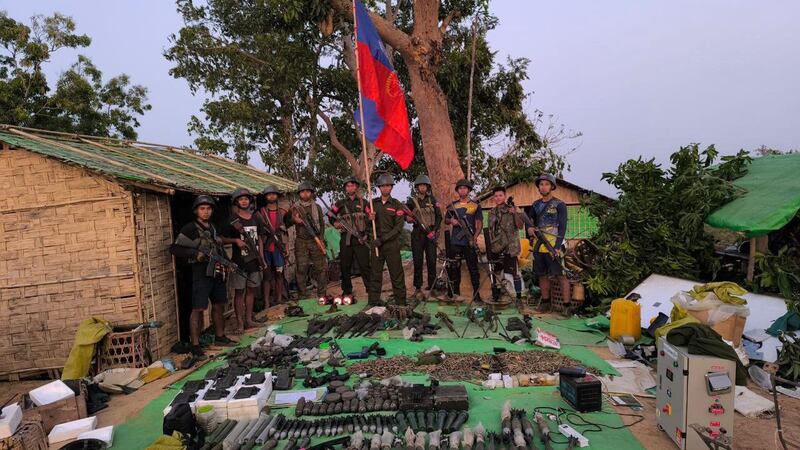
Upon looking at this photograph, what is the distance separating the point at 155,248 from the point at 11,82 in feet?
39.9

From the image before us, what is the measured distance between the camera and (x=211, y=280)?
273 inches

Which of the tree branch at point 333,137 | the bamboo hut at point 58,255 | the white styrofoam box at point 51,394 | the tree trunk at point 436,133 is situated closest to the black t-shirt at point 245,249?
the bamboo hut at point 58,255

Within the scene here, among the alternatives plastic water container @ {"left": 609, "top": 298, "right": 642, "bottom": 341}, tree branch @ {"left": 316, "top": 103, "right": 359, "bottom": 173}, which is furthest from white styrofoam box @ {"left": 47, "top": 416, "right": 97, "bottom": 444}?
tree branch @ {"left": 316, "top": 103, "right": 359, "bottom": 173}

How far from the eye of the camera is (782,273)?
583 cm

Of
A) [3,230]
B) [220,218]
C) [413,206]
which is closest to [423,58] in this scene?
[413,206]

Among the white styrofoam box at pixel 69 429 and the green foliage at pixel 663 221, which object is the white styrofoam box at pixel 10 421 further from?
the green foliage at pixel 663 221

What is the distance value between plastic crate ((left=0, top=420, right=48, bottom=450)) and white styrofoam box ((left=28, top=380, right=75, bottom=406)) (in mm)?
397

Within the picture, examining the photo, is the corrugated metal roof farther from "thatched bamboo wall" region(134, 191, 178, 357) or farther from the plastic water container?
the plastic water container

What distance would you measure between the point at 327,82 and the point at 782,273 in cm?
1414

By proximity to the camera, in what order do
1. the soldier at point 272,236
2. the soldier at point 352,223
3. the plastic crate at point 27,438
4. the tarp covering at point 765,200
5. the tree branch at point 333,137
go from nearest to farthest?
1. the plastic crate at point 27,438
2. the tarp covering at point 765,200
3. the soldier at point 272,236
4. the soldier at point 352,223
5. the tree branch at point 333,137

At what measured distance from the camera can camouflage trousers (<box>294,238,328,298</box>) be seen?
10164mm

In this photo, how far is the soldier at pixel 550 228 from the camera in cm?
803

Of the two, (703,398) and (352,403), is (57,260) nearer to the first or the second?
(352,403)

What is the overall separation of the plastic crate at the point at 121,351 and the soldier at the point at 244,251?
1.76 meters
